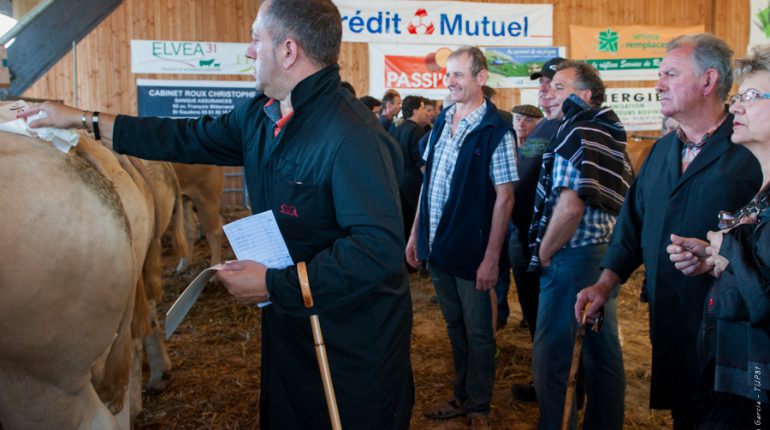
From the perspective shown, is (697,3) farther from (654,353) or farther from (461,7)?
(654,353)

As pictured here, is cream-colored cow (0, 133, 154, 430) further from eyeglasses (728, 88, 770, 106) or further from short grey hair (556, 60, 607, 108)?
short grey hair (556, 60, 607, 108)

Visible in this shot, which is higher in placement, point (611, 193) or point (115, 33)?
point (115, 33)

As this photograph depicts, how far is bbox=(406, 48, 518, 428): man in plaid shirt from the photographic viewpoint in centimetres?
346

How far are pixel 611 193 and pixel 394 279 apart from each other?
1.49 m

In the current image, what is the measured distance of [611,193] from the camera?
9.93 feet

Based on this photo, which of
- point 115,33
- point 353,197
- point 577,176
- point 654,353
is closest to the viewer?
point 353,197

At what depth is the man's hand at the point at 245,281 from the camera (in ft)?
5.84

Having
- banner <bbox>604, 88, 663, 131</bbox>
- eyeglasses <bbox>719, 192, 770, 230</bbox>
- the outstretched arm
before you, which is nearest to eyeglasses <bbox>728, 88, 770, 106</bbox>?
eyeglasses <bbox>719, 192, 770, 230</bbox>

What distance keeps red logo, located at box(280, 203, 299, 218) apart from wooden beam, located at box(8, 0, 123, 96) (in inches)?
109

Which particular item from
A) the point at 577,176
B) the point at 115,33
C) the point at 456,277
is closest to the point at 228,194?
the point at 115,33

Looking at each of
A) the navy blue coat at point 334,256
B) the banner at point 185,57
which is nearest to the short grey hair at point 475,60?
the navy blue coat at point 334,256

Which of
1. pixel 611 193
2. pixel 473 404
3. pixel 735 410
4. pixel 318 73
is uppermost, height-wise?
pixel 318 73

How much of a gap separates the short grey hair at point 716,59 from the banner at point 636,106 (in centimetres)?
1213

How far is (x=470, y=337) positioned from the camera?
3625mm
